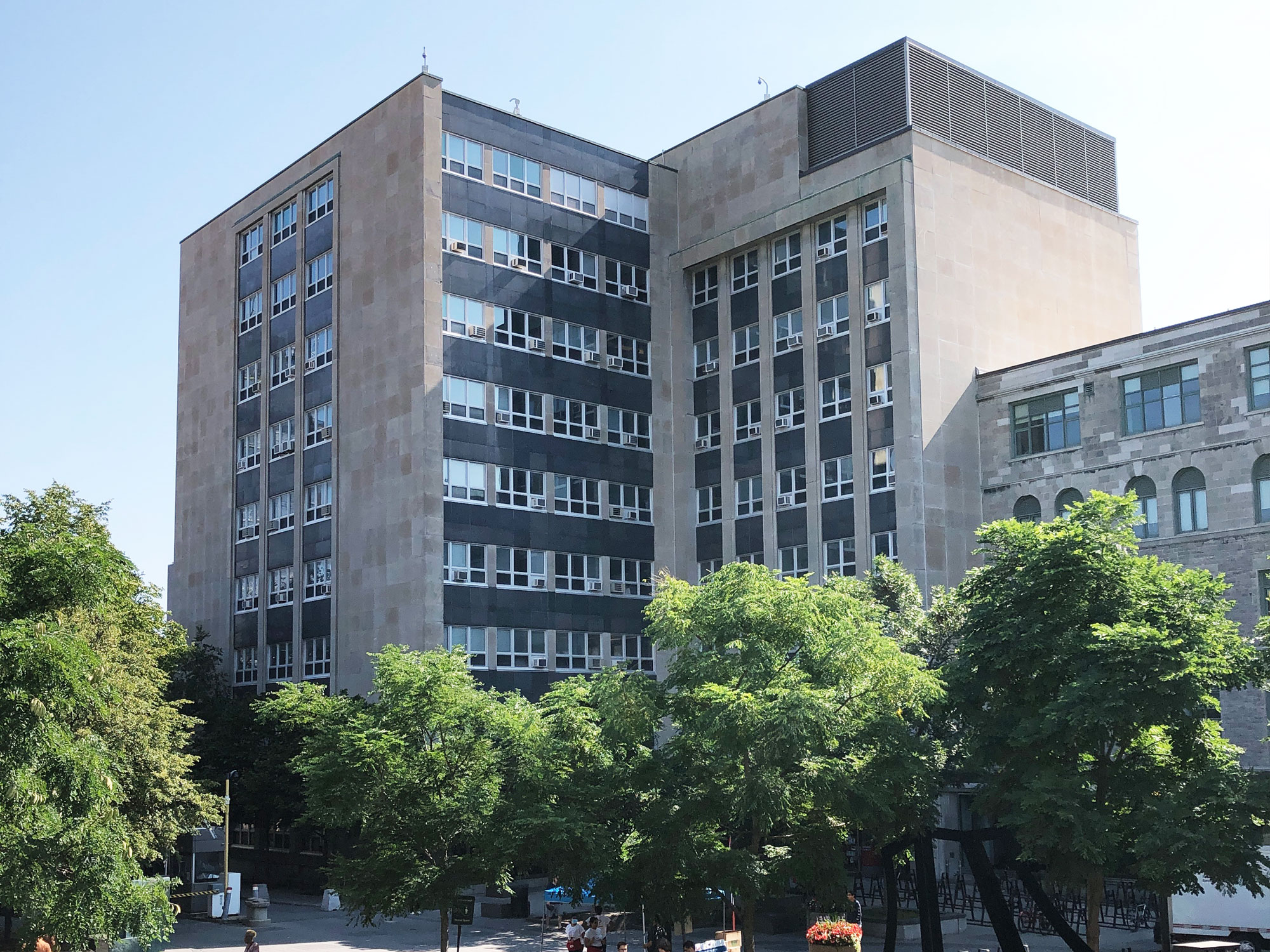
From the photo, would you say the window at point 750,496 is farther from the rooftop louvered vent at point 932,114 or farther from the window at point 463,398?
the rooftop louvered vent at point 932,114

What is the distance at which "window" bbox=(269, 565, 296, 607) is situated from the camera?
66.8 m

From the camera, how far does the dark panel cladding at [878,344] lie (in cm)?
5812

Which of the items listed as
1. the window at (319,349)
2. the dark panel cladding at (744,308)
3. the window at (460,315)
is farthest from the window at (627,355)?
the window at (319,349)

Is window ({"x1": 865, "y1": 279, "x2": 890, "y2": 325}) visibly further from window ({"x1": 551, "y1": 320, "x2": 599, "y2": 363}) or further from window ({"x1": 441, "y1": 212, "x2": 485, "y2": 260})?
window ({"x1": 441, "y1": 212, "x2": 485, "y2": 260})

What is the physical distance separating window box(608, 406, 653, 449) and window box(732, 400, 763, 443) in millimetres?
4379

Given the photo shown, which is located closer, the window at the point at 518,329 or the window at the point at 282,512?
the window at the point at 518,329

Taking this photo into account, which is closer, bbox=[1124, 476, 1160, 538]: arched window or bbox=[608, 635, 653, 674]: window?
bbox=[1124, 476, 1160, 538]: arched window

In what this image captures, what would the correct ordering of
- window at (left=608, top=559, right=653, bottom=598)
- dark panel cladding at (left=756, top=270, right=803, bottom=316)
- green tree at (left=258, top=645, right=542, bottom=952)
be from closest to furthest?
green tree at (left=258, top=645, right=542, bottom=952) → dark panel cladding at (left=756, top=270, right=803, bottom=316) → window at (left=608, top=559, right=653, bottom=598)

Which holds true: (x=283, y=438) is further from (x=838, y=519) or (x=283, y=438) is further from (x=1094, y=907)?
(x=1094, y=907)

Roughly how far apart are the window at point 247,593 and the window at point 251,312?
13.1 meters

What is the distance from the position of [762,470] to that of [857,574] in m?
7.78

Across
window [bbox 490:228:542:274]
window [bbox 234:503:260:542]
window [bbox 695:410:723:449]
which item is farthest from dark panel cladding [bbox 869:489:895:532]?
window [bbox 234:503:260:542]

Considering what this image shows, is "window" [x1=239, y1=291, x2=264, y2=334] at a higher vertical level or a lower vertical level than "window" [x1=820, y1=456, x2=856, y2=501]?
higher

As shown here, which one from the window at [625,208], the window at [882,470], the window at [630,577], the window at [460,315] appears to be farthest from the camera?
the window at [625,208]
